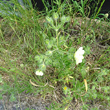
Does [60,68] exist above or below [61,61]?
below

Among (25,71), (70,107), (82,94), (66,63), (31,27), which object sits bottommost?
(70,107)

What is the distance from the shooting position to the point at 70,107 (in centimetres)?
126

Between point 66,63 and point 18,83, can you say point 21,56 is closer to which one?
point 18,83

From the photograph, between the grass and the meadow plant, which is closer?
the meadow plant

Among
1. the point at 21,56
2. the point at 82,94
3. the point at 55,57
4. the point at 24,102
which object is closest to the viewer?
the point at 55,57

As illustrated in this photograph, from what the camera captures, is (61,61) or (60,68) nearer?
(61,61)

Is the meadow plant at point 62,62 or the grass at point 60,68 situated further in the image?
the grass at point 60,68

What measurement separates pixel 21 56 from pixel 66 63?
0.63 m

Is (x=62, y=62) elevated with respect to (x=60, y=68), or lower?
elevated

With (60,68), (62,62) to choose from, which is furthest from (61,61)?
(60,68)

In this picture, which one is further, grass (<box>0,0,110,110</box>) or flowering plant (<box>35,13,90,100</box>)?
grass (<box>0,0,110,110</box>)

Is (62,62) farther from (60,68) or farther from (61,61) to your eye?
(60,68)

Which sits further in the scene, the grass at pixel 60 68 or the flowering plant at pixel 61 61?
the grass at pixel 60 68

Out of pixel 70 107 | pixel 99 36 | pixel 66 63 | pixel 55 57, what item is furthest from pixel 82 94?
pixel 99 36
